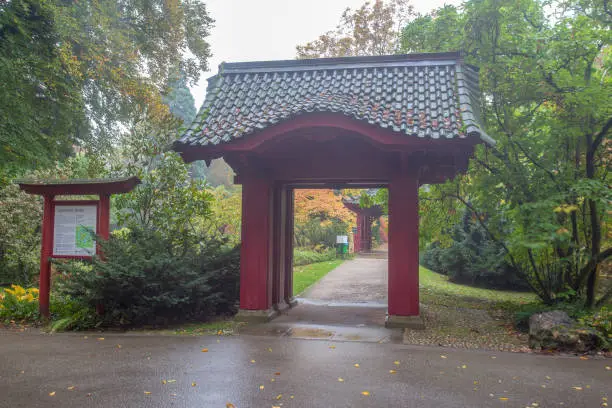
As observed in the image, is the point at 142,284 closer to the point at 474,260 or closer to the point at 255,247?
the point at 255,247

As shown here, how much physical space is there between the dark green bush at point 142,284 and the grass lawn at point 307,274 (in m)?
4.57

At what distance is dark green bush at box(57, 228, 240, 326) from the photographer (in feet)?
24.7

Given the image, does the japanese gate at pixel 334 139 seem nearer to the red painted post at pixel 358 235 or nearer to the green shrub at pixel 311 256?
the green shrub at pixel 311 256

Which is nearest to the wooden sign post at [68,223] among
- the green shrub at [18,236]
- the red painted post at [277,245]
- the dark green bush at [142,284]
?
the dark green bush at [142,284]

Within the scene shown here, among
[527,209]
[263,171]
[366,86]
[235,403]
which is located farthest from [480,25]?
[235,403]

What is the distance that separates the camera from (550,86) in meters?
8.06

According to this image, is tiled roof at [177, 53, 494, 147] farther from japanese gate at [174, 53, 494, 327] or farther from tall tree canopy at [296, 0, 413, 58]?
tall tree canopy at [296, 0, 413, 58]

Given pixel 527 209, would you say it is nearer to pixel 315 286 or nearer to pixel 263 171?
pixel 263 171

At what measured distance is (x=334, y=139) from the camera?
7809mm

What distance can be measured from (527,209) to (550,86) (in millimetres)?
2308

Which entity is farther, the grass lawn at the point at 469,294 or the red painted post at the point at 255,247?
the grass lawn at the point at 469,294

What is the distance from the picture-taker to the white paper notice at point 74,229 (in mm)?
8375

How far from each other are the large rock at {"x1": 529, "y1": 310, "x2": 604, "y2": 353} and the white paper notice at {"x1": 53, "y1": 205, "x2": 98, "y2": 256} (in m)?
7.16

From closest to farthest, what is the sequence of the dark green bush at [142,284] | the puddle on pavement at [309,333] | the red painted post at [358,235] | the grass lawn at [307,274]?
1. the puddle on pavement at [309,333]
2. the dark green bush at [142,284]
3. the grass lawn at [307,274]
4. the red painted post at [358,235]
